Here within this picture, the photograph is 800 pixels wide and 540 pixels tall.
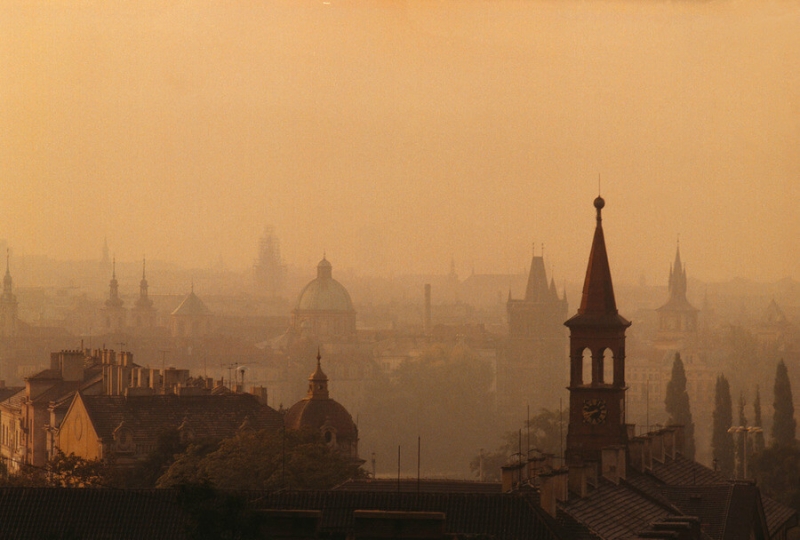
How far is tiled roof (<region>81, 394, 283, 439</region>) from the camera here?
249 feet

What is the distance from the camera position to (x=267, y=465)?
5884cm

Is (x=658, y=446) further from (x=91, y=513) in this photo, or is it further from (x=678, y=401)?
(x=678, y=401)

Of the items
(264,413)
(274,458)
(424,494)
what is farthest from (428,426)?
(424,494)

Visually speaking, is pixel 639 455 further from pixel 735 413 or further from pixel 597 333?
pixel 735 413

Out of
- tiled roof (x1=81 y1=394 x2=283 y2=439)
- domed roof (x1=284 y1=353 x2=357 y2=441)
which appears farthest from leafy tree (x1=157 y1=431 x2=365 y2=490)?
tiled roof (x1=81 y1=394 x2=283 y2=439)

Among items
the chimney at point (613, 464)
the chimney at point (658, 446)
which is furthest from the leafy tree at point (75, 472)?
the chimney at point (613, 464)

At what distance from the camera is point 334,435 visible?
7594 cm

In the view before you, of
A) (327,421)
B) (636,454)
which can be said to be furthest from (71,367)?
(636,454)

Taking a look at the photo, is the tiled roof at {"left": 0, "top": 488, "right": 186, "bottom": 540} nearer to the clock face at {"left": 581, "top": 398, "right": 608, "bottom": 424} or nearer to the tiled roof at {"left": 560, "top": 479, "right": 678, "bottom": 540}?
the tiled roof at {"left": 560, "top": 479, "right": 678, "bottom": 540}

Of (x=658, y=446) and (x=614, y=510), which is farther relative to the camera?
(x=658, y=446)

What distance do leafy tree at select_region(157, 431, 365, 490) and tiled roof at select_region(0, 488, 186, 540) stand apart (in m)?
16.7

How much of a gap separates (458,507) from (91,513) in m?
6.46

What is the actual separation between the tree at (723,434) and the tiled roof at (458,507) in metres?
72.2

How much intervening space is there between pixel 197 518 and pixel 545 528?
13075mm
